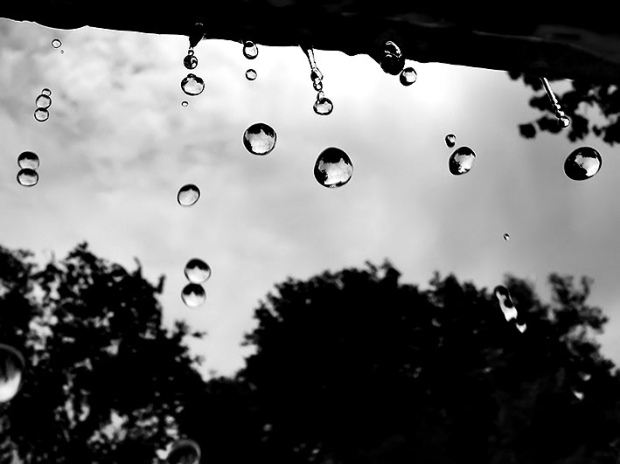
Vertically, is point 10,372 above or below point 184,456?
below

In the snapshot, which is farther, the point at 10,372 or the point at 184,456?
the point at 184,456

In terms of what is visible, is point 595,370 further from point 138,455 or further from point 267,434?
point 138,455

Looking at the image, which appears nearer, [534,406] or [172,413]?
[534,406]

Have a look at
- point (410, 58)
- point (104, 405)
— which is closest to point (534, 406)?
point (104, 405)

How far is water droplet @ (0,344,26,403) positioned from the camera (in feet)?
8.55

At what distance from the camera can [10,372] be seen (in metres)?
2.74

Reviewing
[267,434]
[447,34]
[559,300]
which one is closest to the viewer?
[447,34]

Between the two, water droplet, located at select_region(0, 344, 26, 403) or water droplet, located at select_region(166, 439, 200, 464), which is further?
water droplet, located at select_region(166, 439, 200, 464)

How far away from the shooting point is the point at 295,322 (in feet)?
75.3

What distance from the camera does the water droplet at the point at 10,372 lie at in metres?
2.61

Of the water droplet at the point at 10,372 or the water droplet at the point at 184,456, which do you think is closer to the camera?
the water droplet at the point at 10,372

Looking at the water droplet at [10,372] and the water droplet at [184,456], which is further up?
the water droplet at [184,456]

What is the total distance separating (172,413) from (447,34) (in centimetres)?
2153

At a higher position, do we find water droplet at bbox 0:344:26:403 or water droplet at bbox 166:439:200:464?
water droplet at bbox 166:439:200:464
